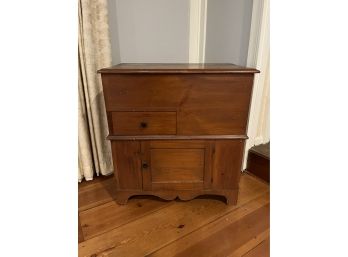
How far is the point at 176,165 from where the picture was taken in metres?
1.34

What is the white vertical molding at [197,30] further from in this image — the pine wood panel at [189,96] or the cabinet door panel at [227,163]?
the cabinet door panel at [227,163]

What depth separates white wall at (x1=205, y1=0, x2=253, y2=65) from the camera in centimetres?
160

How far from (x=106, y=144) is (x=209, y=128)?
2.77 ft

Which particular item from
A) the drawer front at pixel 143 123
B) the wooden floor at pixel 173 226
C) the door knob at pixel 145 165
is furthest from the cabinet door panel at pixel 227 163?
the door knob at pixel 145 165

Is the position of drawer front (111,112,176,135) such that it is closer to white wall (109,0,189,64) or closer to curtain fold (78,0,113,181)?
curtain fold (78,0,113,181)

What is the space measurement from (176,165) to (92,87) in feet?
2.51

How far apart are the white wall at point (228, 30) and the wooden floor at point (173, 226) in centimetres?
102

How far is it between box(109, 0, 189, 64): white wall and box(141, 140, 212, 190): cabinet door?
0.80m

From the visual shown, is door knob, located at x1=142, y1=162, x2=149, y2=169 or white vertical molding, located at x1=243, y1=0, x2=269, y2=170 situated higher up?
white vertical molding, located at x1=243, y1=0, x2=269, y2=170

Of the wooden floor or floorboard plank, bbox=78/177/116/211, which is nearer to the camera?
the wooden floor

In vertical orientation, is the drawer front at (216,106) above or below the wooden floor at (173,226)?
above

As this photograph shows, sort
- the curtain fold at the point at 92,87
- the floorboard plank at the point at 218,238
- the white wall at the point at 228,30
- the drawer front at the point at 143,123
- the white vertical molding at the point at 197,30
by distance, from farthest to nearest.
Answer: the white vertical molding at the point at 197,30 → the white wall at the point at 228,30 → the curtain fold at the point at 92,87 → the drawer front at the point at 143,123 → the floorboard plank at the point at 218,238

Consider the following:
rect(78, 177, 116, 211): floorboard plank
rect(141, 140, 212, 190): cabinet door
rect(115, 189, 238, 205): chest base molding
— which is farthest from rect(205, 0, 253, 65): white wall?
rect(78, 177, 116, 211): floorboard plank

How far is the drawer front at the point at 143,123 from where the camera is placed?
48.5 inches
